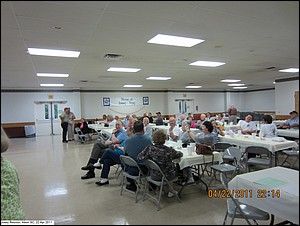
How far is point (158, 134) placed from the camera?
3.30m

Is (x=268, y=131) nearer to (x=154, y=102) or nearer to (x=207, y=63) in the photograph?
(x=207, y=63)

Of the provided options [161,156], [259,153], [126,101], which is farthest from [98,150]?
[126,101]

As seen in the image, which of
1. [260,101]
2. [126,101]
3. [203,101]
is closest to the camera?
A: [126,101]

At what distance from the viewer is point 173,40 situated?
4094mm

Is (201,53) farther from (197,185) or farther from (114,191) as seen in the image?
(114,191)

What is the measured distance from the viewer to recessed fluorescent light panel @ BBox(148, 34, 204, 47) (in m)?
3.92

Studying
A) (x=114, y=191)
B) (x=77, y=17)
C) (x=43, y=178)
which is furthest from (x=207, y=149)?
(x=43, y=178)

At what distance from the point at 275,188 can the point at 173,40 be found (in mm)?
3034

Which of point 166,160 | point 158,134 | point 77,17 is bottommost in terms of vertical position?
point 166,160

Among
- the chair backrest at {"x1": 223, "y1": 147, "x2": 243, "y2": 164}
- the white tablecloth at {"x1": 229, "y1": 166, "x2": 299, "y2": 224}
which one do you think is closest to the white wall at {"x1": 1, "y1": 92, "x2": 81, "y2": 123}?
the chair backrest at {"x1": 223, "y1": 147, "x2": 243, "y2": 164}

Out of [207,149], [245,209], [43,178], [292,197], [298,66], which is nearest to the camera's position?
[298,66]

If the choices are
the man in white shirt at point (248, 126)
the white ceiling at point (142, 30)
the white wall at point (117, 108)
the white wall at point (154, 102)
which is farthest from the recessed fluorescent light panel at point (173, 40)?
the white wall at point (117, 108)

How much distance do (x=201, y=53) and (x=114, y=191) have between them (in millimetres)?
3615

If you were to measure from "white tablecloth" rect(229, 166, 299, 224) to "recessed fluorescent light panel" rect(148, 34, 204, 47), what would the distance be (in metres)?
2.65
